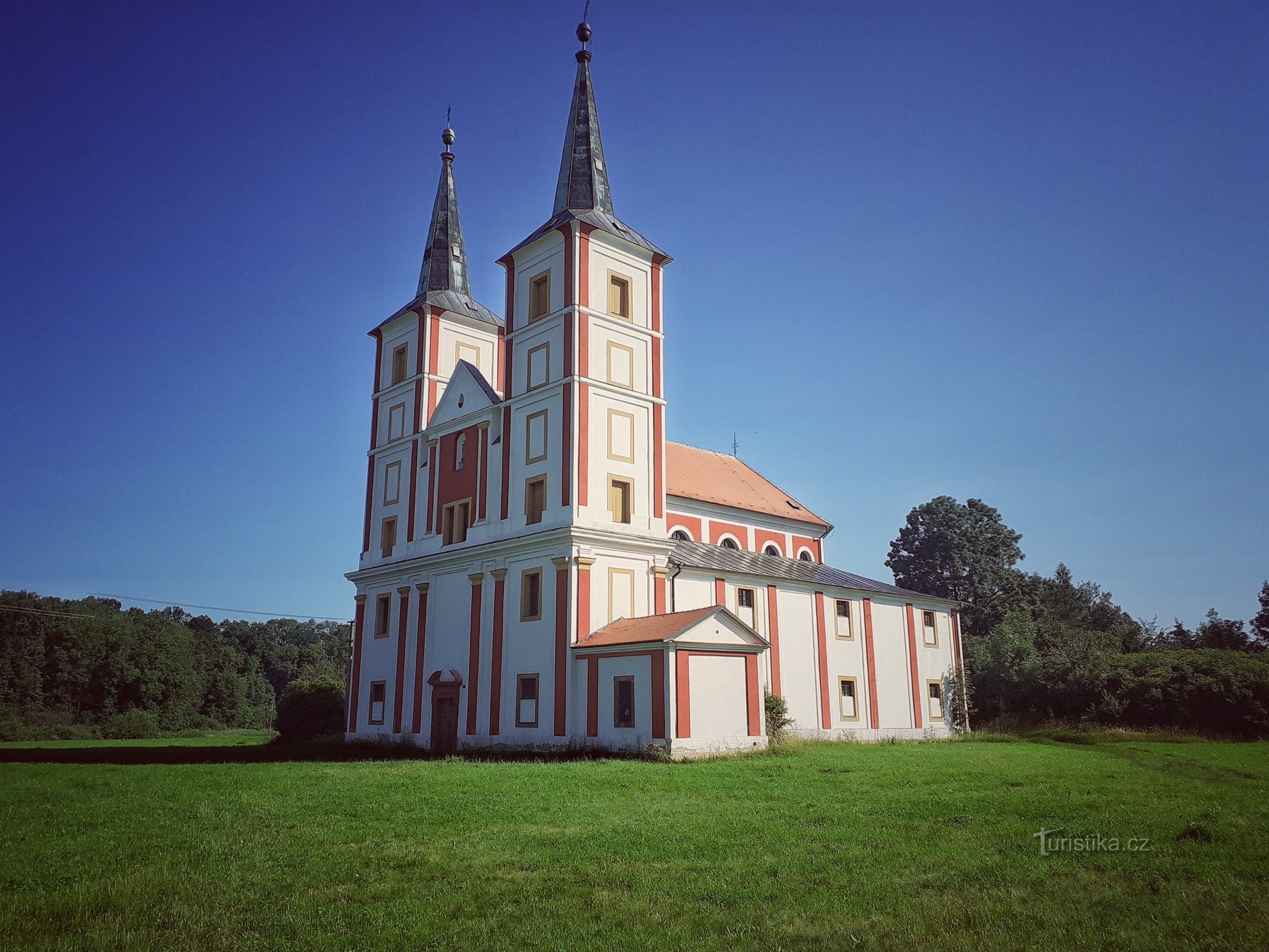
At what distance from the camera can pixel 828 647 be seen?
33.4m

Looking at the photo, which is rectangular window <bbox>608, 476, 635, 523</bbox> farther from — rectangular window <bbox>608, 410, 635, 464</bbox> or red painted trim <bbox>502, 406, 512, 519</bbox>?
red painted trim <bbox>502, 406, 512, 519</bbox>

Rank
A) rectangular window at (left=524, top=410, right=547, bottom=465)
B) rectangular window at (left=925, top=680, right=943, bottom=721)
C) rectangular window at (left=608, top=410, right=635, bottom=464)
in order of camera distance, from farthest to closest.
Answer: rectangular window at (left=925, top=680, right=943, bottom=721) → rectangular window at (left=524, top=410, right=547, bottom=465) → rectangular window at (left=608, top=410, right=635, bottom=464)

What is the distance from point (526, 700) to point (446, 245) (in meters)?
22.9

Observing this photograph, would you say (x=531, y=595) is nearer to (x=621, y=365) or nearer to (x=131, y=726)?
(x=621, y=365)

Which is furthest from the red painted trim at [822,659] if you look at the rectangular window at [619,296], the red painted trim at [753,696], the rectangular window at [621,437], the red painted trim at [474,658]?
the rectangular window at [619,296]

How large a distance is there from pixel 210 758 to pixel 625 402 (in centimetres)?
1733

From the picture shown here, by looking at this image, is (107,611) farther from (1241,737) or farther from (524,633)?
(1241,737)

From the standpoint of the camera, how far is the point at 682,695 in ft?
78.3

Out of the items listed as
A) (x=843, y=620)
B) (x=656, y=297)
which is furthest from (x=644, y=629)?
(x=656, y=297)

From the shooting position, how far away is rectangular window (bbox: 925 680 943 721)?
119 ft

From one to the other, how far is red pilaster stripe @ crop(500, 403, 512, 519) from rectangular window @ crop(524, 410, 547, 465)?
0.81 meters

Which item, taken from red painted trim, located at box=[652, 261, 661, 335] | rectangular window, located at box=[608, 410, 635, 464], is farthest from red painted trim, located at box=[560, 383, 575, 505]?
red painted trim, located at box=[652, 261, 661, 335]

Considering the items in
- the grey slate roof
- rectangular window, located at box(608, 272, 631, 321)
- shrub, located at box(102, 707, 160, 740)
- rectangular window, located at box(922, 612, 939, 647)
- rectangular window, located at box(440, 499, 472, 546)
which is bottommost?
shrub, located at box(102, 707, 160, 740)

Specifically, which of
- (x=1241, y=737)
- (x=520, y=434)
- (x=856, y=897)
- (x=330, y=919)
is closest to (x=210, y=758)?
(x=520, y=434)
